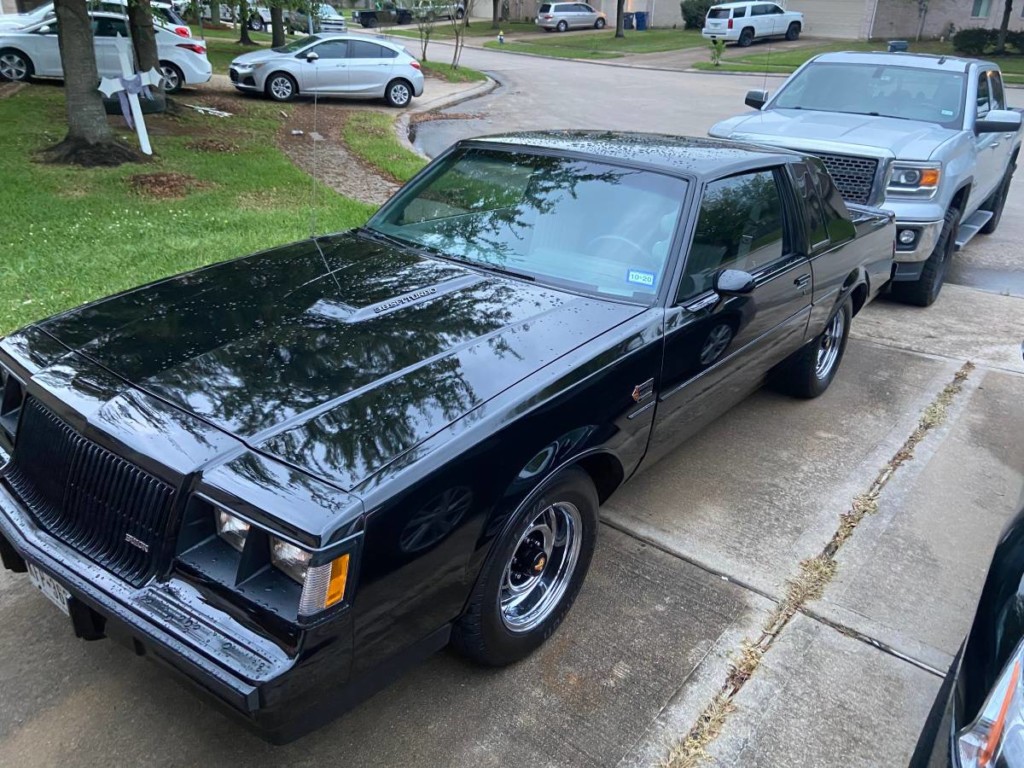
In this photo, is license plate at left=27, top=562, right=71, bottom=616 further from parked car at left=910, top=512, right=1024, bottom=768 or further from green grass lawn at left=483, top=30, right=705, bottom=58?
green grass lawn at left=483, top=30, right=705, bottom=58

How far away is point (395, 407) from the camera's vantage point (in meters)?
2.49

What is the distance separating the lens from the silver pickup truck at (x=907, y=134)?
659 cm

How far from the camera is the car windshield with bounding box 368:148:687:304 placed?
346cm

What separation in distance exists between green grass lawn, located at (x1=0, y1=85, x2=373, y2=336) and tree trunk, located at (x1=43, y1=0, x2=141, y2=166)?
1.03ft

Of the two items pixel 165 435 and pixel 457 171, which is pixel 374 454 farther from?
pixel 457 171

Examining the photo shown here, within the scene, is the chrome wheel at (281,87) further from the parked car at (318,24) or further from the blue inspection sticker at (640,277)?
the blue inspection sticker at (640,277)

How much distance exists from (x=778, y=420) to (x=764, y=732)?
Result: 2.58 meters

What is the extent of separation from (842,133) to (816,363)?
3.04m

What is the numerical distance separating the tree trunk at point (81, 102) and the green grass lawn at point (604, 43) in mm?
28660

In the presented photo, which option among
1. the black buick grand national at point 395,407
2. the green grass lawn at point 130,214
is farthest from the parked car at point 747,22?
the black buick grand national at point 395,407

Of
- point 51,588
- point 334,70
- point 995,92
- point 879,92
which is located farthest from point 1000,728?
point 334,70

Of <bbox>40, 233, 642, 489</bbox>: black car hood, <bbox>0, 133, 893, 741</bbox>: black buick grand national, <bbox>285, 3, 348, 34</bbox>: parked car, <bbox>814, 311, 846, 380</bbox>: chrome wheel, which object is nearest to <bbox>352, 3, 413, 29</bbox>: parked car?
<bbox>285, 3, 348, 34</bbox>: parked car

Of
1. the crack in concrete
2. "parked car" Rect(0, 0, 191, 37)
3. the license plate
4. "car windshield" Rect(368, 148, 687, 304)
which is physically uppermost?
"parked car" Rect(0, 0, 191, 37)

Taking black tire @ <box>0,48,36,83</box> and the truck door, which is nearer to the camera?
the truck door
